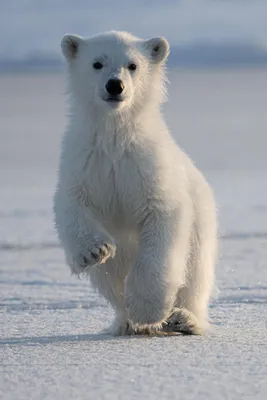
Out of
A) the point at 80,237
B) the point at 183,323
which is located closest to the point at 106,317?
the point at 183,323

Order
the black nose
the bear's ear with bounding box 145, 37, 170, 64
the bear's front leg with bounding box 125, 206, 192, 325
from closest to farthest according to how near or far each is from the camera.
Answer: the bear's front leg with bounding box 125, 206, 192, 325 < the black nose < the bear's ear with bounding box 145, 37, 170, 64

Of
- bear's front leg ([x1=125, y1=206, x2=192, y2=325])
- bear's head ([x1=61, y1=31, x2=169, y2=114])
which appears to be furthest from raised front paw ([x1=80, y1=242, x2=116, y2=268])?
bear's head ([x1=61, y1=31, x2=169, y2=114])

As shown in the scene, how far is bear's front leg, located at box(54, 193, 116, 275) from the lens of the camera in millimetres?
4211

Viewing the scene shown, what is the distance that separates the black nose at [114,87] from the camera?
4.41 m

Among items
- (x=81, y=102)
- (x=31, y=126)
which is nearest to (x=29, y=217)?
(x=81, y=102)

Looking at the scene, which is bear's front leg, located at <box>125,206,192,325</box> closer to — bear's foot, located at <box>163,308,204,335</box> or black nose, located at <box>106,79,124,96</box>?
bear's foot, located at <box>163,308,204,335</box>

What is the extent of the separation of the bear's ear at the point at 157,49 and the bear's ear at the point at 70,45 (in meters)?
0.35

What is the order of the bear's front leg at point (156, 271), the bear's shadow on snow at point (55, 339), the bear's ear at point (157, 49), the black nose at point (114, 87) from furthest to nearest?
the bear's ear at point (157, 49)
the black nose at point (114, 87)
the bear's front leg at point (156, 271)
the bear's shadow on snow at point (55, 339)

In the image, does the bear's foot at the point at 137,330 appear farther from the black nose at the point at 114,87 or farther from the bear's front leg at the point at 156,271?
the black nose at the point at 114,87

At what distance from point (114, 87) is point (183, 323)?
3.64 ft

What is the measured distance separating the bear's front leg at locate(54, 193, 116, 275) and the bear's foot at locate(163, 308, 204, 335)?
1.68 feet

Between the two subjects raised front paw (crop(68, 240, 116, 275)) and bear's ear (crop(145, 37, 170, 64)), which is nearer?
A: raised front paw (crop(68, 240, 116, 275))

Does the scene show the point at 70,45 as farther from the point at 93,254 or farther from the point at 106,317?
the point at 106,317

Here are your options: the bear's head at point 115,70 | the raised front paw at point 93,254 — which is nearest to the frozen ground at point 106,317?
the raised front paw at point 93,254
